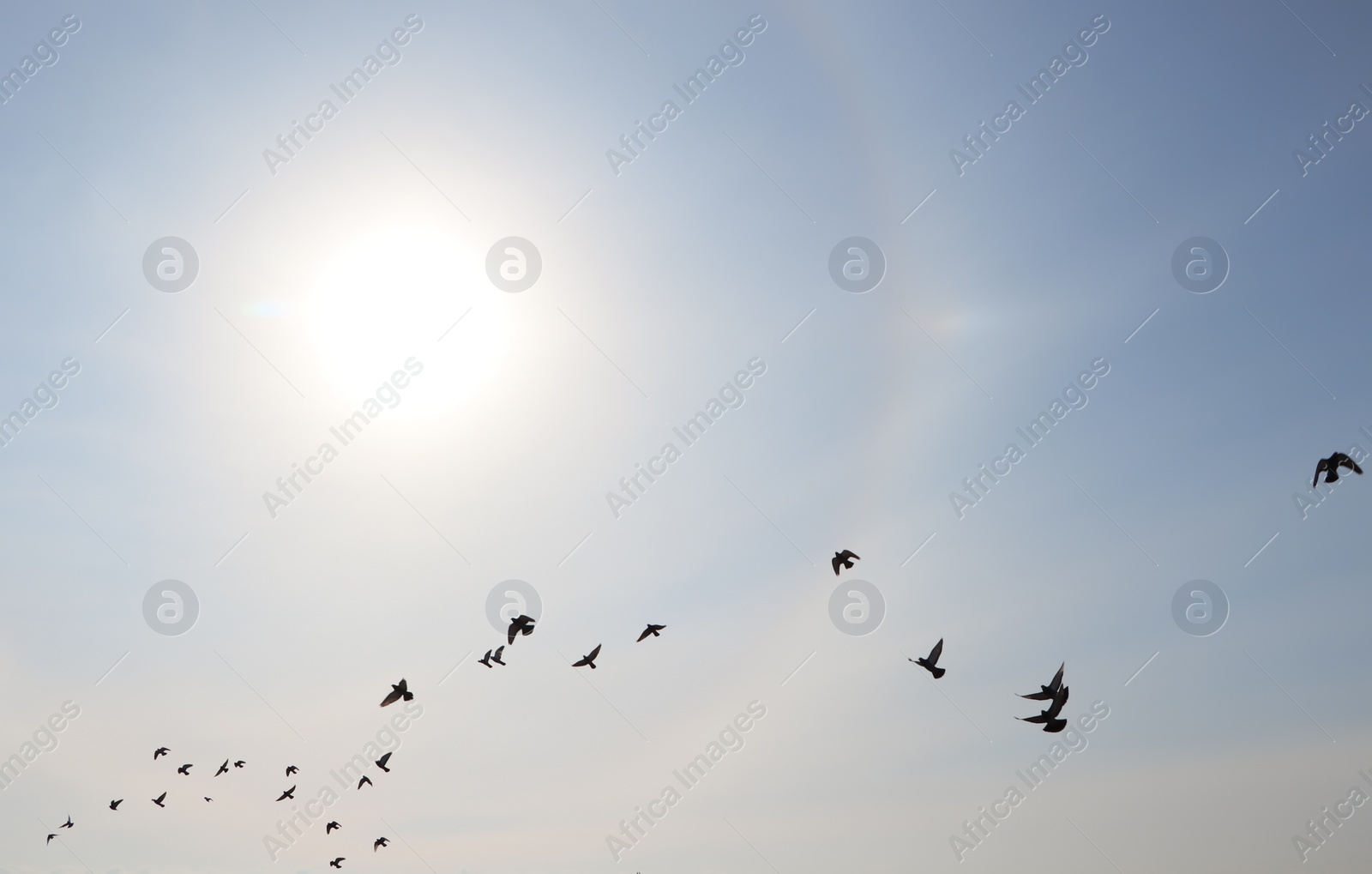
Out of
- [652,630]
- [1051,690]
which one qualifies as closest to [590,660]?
[652,630]

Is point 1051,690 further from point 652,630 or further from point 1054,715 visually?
point 652,630

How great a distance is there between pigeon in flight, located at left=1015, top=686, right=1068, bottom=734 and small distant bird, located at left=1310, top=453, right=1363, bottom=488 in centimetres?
1316

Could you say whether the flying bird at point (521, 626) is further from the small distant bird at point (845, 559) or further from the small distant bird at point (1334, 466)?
the small distant bird at point (1334, 466)

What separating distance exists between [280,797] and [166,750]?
11071mm

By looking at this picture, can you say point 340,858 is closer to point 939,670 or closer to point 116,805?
point 116,805

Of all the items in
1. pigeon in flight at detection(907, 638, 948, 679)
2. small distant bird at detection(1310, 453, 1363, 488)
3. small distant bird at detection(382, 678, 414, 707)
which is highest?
small distant bird at detection(1310, 453, 1363, 488)

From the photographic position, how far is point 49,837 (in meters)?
59.9

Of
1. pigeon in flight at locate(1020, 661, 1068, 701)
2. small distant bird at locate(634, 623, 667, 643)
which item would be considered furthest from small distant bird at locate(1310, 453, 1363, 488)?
small distant bird at locate(634, 623, 667, 643)

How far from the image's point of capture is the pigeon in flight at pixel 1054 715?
3312 cm

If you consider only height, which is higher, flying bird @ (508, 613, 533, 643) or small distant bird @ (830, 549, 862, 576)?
small distant bird @ (830, 549, 862, 576)

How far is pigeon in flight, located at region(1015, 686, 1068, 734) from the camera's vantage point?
33125 millimetres

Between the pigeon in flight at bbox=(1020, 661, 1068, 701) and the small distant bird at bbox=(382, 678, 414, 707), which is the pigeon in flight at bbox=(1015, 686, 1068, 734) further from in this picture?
the small distant bird at bbox=(382, 678, 414, 707)

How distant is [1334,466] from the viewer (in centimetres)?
3153

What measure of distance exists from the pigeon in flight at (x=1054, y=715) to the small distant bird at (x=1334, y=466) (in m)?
13.2
